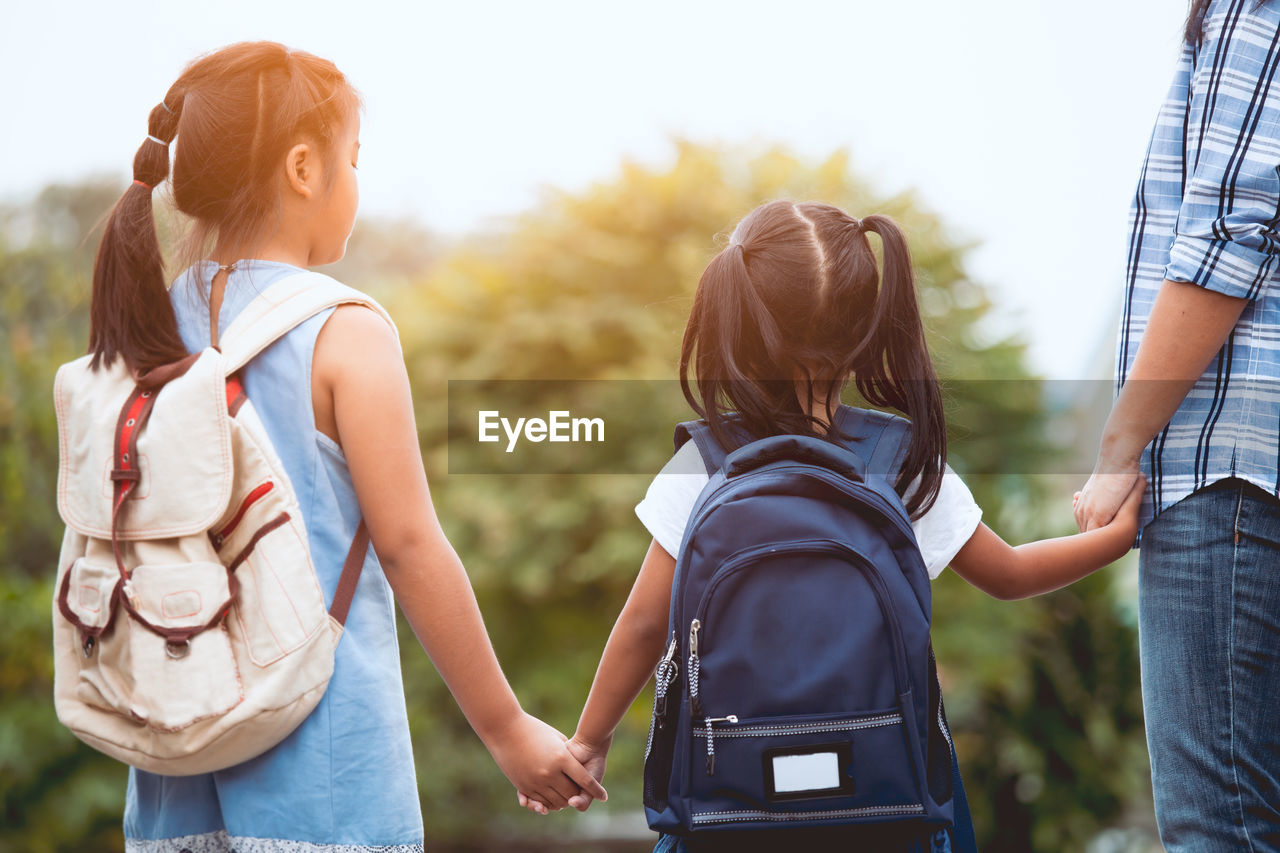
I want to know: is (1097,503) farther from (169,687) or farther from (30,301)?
(30,301)

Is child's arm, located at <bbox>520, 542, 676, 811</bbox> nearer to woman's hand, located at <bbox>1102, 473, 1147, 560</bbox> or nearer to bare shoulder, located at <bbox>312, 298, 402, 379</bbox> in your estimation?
bare shoulder, located at <bbox>312, 298, 402, 379</bbox>

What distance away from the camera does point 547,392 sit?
4781 mm

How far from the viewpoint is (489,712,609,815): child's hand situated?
1.58 meters

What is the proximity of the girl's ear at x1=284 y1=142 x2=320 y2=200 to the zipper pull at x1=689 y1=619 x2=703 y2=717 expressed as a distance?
814 mm

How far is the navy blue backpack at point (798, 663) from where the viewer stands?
1356 mm

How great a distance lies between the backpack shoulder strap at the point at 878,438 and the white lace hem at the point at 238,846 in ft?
2.63

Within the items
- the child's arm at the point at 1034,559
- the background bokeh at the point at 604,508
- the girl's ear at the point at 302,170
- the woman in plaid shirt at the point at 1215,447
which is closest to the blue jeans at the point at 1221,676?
the woman in plaid shirt at the point at 1215,447

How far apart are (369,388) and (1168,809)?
119cm

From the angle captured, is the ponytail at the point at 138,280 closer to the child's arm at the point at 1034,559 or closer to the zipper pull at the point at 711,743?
the zipper pull at the point at 711,743

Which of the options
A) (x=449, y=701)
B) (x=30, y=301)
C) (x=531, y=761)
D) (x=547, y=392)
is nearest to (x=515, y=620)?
(x=449, y=701)

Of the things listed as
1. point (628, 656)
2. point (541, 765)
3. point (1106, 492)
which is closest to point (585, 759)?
point (541, 765)

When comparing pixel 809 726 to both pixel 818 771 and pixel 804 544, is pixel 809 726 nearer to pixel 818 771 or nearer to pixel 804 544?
pixel 818 771

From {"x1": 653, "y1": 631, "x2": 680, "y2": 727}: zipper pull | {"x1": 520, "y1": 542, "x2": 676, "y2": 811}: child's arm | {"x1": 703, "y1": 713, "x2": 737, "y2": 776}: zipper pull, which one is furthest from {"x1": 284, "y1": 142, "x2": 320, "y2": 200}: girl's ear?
{"x1": 703, "y1": 713, "x2": 737, "y2": 776}: zipper pull

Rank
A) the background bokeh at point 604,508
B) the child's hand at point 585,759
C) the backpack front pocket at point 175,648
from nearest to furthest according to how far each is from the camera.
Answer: the backpack front pocket at point 175,648, the child's hand at point 585,759, the background bokeh at point 604,508
